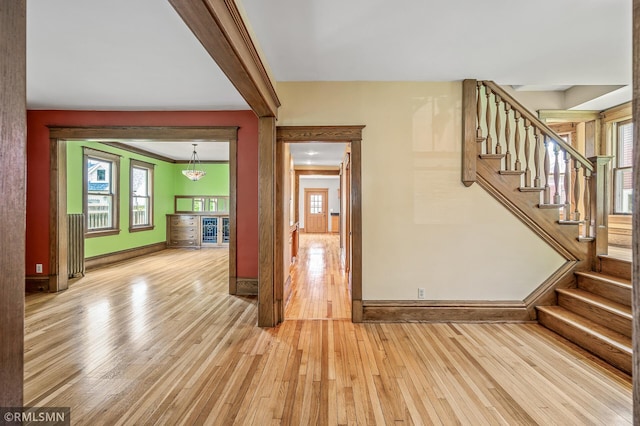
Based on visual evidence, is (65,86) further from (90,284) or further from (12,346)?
(12,346)

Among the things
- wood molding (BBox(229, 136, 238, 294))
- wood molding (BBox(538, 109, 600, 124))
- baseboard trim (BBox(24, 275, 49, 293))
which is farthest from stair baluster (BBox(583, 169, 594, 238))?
baseboard trim (BBox(24, 275, 49, 293))

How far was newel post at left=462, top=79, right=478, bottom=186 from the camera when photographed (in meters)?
3.39

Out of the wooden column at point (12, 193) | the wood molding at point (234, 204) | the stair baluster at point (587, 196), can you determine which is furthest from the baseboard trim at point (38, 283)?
the stair baluster at point (587, 196)

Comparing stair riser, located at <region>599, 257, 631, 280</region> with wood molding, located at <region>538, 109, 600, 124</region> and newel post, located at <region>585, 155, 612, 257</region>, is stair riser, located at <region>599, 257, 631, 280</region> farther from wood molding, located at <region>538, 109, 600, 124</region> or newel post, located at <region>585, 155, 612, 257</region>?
wood molding, located at <region>538, 109, 600, 124</region>

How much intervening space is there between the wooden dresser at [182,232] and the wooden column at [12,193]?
880 cm

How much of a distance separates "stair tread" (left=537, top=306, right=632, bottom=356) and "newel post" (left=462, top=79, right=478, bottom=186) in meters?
1.63

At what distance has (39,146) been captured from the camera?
4.64 metres

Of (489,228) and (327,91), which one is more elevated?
(327,91)

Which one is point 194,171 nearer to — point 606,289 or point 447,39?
point 447,39

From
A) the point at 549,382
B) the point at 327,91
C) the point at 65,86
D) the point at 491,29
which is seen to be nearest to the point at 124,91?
the point at 65,86

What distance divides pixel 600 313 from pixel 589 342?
1.21ft

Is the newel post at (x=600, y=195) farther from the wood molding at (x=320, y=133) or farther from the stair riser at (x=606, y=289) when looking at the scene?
the wood molding at (x=320, y=133)

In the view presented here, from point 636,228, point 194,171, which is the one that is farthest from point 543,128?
point 194,171

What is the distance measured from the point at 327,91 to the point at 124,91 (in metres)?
2.57
